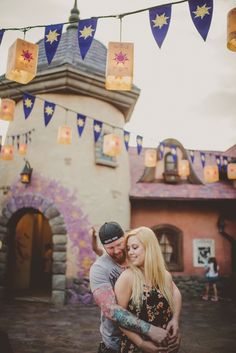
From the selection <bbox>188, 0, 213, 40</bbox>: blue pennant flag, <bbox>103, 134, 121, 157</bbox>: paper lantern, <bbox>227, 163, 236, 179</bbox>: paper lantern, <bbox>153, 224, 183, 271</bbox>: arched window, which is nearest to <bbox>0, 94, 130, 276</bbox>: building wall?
<bbox>103, 134, 121, 157</bbox>: paper lantern

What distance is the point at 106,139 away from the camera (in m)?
9.37

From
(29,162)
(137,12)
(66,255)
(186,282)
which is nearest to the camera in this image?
(137,12)

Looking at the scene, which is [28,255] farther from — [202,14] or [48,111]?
[202,14]

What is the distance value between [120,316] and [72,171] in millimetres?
7765

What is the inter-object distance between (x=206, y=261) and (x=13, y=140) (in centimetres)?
800

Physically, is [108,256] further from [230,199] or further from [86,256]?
[230,199]

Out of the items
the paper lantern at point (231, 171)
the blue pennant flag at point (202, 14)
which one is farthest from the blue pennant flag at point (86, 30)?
the paper lantern at point (231, 171)

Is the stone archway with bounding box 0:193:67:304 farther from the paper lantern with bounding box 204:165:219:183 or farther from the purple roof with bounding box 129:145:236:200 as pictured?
the paper lantern with bounding box 204:165:219:183

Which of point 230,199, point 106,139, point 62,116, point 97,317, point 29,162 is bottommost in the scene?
point 97,317

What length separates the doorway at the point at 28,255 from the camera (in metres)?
9.91

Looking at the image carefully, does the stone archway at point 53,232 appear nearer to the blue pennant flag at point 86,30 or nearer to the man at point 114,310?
the blue pennant flag at point 86,30

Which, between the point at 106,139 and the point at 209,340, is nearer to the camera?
the point at 209,340

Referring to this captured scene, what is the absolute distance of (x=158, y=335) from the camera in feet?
6.64

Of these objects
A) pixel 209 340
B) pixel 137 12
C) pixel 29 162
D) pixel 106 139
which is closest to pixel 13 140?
pixel 29 162
